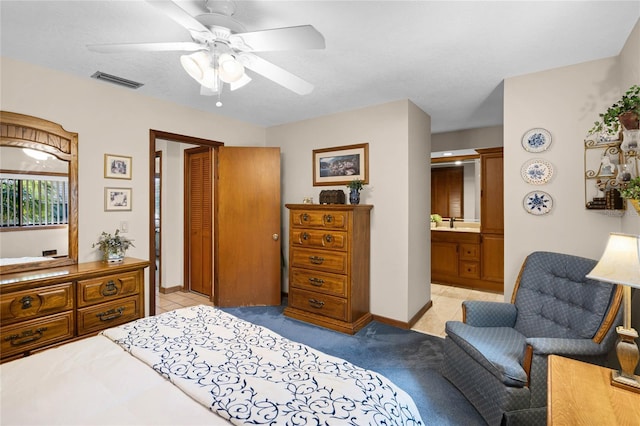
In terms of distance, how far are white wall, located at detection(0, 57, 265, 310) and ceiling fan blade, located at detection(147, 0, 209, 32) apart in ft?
6.75

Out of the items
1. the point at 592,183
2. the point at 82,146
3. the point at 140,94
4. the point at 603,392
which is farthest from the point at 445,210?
the point at 82,146

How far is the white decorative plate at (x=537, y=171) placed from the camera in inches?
101

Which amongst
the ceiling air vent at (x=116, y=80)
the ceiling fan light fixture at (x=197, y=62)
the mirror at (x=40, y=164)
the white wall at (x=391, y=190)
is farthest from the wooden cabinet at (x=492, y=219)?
the mirror at (x=40, y=164)

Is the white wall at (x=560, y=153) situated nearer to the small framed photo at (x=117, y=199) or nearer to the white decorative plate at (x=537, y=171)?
the white decorative plate at (x=537, y=171)

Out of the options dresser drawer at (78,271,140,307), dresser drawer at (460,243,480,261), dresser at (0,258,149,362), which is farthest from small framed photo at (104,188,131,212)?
dresser drawer at (460,243,480,261)

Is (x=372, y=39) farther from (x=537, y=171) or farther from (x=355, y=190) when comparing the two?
(x=537, y=171)

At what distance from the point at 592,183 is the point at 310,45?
244 cm

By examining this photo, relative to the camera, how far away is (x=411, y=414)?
126cm

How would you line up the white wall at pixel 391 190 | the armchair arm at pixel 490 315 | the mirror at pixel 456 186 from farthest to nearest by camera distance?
the mirror at pixel 456 186
the white wall at pixel 391 190
the armchair arm at pixel 490 315

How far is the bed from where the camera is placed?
105cm

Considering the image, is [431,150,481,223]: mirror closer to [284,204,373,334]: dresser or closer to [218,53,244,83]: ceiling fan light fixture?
[284,204,373,334]: dresser

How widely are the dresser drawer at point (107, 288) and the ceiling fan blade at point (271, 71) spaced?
2147 millimetres

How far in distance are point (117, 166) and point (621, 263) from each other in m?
3.90

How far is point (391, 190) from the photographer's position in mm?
3482
